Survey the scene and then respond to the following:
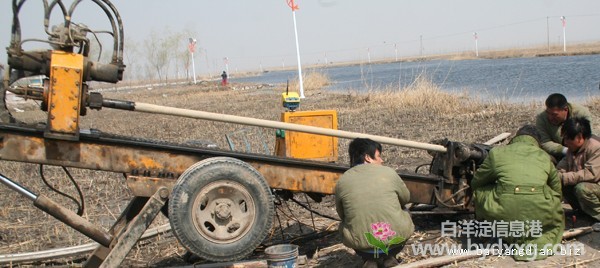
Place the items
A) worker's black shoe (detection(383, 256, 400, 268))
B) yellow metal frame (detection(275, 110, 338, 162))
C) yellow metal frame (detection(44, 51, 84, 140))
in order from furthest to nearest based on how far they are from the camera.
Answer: yellow metal frame (detection(275, 110, 338, 162)), worker's black shoe (detection(383, 256, 400, 268)), yellow metal frame (detection(44, 51, 84, 140))

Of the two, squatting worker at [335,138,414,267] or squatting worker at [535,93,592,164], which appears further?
squatting worker at [535,93,592,164]

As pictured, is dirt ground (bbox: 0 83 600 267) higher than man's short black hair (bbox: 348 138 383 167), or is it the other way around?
man's short black hair (bbox: 348 138 383 167)

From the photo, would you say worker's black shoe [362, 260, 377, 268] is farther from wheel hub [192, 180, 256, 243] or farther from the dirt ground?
wheel hub [192, 180, 256, 243]

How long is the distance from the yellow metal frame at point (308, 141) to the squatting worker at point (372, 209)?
3.48 metres

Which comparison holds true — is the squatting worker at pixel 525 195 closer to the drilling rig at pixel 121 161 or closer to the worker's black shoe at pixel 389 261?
the worker's black shoe at pixel 389 261

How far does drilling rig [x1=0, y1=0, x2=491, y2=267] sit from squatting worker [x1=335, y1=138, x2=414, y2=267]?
23.2 inches

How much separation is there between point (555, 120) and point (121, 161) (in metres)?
4.40

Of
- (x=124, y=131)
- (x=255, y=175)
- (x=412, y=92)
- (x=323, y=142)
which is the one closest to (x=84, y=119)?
(x=124, y=131)

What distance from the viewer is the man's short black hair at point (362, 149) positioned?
4.99 m

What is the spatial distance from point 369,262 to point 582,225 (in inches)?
96.0

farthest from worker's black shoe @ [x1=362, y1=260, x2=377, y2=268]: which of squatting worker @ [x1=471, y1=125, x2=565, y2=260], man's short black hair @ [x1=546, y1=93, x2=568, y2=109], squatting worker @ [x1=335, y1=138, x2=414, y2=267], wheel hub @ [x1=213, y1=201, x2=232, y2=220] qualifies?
man's short black hair @ [x1=546, y1=93, x2=568, y2=109]

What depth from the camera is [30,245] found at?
6.46 m

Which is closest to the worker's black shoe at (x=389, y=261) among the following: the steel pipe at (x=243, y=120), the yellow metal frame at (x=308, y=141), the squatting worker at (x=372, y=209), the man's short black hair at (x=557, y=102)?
the squatting worker at (x=372, y=209)

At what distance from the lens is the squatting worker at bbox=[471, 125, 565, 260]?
5.13 meters
